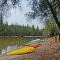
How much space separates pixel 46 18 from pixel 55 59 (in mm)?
1866

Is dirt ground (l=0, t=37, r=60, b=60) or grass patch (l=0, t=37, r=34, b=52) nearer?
dirt ground (l=0, t=37, r=60, b=60)

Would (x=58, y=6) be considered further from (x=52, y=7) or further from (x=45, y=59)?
(x=45, y=59)

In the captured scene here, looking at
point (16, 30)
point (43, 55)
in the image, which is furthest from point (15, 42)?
point (43, 55)

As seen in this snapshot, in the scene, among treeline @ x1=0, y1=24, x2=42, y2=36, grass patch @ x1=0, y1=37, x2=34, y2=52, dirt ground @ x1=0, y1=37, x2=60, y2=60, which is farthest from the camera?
grass patch @ x1=0, y1=37, x2=34, y2=52

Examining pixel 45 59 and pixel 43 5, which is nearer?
pixel 43 5

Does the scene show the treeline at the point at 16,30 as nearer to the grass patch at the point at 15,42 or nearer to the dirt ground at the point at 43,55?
the grass patch at the point at 15,42

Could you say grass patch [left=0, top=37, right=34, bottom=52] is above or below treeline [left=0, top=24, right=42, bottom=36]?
below

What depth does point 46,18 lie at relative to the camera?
30.9 feet

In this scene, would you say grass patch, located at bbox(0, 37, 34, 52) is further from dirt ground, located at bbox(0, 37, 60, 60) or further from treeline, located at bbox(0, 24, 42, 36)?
dirt ground, located at bbox(0, 37, 60, 60)

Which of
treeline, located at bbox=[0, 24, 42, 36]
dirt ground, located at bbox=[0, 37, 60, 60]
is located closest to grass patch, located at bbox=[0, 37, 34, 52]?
treeline, located at bbox=[0, 24, 42, 36]

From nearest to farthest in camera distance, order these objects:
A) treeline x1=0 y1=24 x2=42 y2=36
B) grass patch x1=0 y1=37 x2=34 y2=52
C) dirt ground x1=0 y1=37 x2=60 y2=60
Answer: dirt ground x1=0 y1=37 x2=60 y2=60 < treeline x1=0 y1=24 x2=42 y2=36 < grass patch x1=0 y1=37 x2=34 y2=52

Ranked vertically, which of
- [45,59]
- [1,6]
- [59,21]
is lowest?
[45,59]

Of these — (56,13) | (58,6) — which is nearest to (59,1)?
(58,6)

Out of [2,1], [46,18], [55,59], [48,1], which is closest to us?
[2,1]
